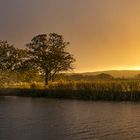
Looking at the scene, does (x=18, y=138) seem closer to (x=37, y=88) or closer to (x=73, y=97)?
(x=73, y=97)

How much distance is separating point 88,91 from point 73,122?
22.7m

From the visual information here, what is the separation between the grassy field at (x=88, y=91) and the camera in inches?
2055

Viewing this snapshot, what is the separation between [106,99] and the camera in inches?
2071

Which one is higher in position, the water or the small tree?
the small tree

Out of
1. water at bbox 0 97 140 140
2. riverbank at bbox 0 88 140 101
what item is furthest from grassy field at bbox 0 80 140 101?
water at bbox 0 97 140 140

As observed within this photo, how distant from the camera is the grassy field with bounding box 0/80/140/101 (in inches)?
2055

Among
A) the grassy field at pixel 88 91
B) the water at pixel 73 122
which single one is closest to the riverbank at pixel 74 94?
the grassy field at pixel 88 91

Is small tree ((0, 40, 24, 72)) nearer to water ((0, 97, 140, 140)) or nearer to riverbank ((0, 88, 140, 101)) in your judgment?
riverbank ((0, 88, 140, 101))

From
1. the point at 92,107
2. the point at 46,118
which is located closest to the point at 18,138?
the point at 46,118

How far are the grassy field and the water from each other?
5.46 m

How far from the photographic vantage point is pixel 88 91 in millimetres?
55625

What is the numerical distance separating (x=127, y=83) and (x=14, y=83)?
84.3 ft

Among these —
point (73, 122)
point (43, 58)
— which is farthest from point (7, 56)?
point (73, 122)

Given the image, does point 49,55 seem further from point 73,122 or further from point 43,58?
point 73,122
